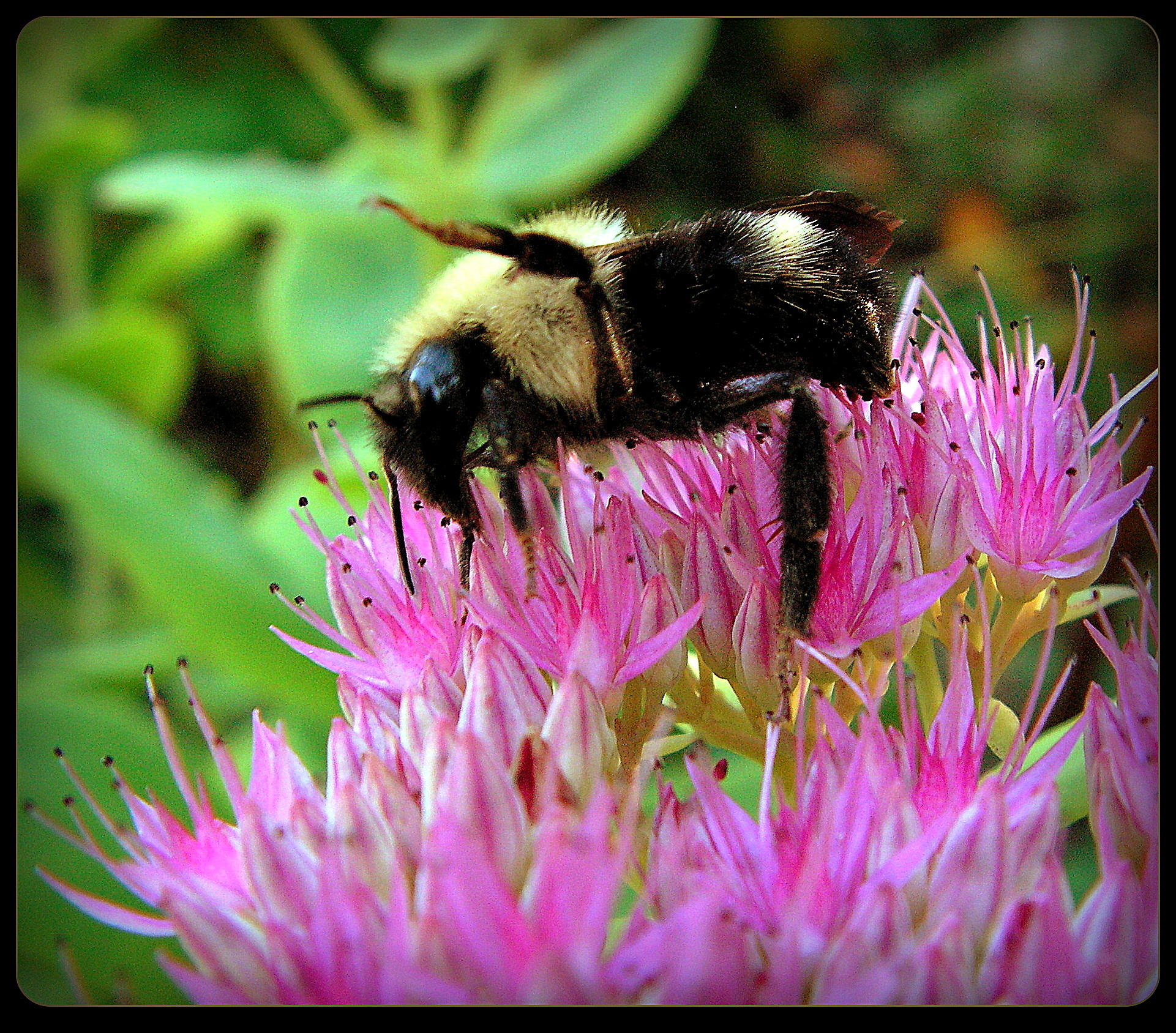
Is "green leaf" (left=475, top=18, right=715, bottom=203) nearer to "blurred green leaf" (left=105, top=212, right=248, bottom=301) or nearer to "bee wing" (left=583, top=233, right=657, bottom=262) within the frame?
"blurred green leaf" (left=105, top=212, right=248, bottom=301)

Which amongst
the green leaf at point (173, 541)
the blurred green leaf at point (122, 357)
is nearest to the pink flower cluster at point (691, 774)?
the green leaf at point (173, 541)

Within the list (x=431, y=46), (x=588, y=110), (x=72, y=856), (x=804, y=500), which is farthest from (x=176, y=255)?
(x=804, y=500)

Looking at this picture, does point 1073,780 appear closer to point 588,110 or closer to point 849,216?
point 849,216

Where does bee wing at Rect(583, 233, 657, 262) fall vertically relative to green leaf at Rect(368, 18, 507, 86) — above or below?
below

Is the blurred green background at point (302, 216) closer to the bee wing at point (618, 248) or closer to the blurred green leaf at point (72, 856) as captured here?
the blurred green leaf at point (72, 856)

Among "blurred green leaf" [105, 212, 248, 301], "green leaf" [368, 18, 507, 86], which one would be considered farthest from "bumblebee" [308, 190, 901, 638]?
"blurred green leaf" [105, 212, 248, 301]

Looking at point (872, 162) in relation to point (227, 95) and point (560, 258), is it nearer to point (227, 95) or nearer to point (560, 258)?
point (560, 258)
